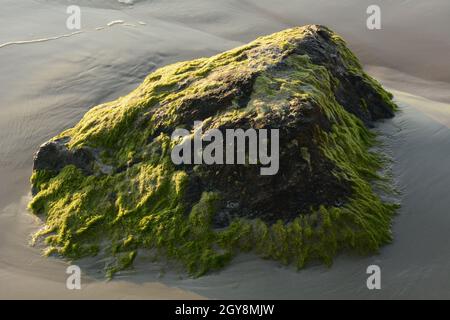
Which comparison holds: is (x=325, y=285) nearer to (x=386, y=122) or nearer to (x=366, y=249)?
(x=366, y=249)

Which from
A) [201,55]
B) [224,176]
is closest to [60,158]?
[224,176]

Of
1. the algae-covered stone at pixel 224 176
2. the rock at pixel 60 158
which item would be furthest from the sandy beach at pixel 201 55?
the rock at pixel 60 158

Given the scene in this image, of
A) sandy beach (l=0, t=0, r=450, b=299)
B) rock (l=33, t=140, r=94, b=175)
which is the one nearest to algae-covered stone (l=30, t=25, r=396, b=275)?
rock (l=33, t=140, r=94, b=175)

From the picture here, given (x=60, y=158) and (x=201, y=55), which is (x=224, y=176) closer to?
(x=60, y=158)

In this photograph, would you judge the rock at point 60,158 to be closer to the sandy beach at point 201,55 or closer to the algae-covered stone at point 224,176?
the algae-covered stone at point 224,176

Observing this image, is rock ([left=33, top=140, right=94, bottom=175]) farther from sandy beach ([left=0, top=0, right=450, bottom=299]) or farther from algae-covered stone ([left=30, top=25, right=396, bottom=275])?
sandy beach ([left=0, top=0, right=450, bottom=299])

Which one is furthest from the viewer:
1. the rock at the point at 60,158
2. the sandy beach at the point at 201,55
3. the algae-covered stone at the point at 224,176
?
the rock at the point at 60,158

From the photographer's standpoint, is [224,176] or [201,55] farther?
[201,55]
